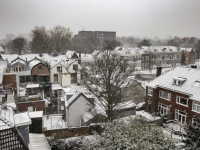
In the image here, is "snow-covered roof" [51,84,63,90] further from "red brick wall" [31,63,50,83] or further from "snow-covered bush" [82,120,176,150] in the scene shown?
"snow-covered bush" [82,120,176,150]

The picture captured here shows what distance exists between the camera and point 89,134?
54.2ft

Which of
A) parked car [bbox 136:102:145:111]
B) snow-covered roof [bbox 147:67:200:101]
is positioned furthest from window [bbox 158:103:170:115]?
Answer: parked car [bbox 136:102:145:111]

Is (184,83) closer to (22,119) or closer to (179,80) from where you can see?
(179,80)

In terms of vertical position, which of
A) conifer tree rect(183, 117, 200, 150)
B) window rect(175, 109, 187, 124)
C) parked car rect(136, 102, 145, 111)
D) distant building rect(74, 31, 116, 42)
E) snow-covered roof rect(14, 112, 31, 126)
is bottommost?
parked car rect(136, 102, 145, 111)

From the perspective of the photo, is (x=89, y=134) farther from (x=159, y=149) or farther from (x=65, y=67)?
(x=65, y=67)

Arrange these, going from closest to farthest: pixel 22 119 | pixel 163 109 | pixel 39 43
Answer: pixel 22 119 → pixel 163 109 → pixel 39 43

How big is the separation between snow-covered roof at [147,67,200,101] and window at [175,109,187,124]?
2372 millimetres

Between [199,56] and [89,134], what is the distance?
78.5 meters

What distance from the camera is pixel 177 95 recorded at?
2009 cm

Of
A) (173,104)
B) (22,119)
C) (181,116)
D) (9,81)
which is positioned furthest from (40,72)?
(181,116)

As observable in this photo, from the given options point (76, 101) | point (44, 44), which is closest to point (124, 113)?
point (76, 101)

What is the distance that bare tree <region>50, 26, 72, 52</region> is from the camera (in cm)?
6825

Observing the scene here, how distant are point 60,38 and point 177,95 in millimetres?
61790

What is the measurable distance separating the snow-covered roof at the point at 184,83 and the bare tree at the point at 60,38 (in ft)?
161
